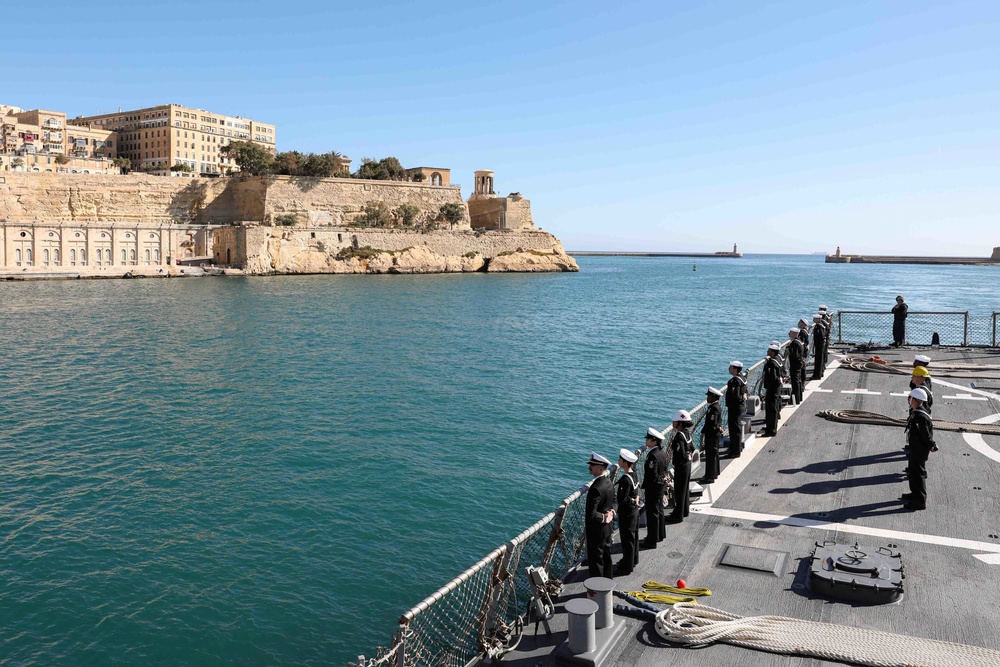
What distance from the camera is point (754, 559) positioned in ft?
27.9

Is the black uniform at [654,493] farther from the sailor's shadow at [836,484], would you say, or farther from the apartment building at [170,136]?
the apartment building at [170,136]

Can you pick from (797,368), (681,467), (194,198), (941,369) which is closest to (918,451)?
(681,467)

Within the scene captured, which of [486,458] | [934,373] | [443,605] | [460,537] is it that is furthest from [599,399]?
[443,605]

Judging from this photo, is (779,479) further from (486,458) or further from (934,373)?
(934,373)

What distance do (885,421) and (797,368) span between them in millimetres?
2524

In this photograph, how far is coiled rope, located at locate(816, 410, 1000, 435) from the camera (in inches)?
549

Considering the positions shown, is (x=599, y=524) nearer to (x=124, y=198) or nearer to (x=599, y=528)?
(x=599, y=528)

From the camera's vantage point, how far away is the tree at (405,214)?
4434 inches

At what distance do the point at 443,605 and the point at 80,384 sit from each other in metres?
22.2

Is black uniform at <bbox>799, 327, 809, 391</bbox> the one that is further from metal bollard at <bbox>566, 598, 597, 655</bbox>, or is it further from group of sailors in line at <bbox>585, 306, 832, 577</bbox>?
metal bollard at <bbox>566, 598, 597, 655</bbox>

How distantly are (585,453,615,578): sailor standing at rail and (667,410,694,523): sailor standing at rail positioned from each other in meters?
1.88

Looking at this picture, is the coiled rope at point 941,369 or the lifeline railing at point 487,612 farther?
the coiled rope at point 941,369

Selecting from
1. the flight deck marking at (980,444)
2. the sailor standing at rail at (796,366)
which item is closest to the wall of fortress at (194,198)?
the sailor standing at rail at (796,366)

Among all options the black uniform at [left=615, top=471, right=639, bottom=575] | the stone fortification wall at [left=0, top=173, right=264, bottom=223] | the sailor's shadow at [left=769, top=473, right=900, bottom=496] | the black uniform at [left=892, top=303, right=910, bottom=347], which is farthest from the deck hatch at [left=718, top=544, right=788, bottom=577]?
the stone fortification wall at [left=0, top=173, right=264, bottom=223]
